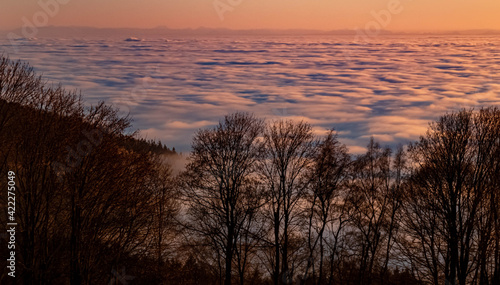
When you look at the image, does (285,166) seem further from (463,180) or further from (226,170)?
(463,180)

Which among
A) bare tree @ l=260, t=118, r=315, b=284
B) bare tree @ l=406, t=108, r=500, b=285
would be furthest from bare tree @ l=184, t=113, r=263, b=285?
bare tree @ l=406, t=108, r=500, b=285

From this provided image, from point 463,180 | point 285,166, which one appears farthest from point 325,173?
point 463,180

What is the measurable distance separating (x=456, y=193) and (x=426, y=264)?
8.99 m

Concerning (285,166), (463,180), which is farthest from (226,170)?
(463,180)

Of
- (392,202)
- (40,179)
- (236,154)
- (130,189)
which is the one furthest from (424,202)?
(40,179)

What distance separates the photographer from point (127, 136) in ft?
119

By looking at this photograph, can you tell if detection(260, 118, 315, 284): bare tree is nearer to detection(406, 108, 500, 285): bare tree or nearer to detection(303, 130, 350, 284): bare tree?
detection(303, 130, 350, 284): bare tree

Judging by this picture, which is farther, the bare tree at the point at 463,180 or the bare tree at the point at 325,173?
the bare tree at the point at 325,173

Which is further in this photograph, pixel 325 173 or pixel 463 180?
pixel 325 173

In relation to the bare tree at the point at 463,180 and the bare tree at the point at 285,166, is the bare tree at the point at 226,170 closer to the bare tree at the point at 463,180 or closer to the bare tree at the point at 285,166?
the bare tree at the point at 285,166

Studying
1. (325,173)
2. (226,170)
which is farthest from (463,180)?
(226,170)

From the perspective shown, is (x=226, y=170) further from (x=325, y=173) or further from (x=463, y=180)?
(x=463, y=180)

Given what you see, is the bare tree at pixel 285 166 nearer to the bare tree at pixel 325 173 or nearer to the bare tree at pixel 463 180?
the bare tree at pixel 325 173

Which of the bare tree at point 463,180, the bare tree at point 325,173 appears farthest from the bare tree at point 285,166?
the bare tree at point 463,180
